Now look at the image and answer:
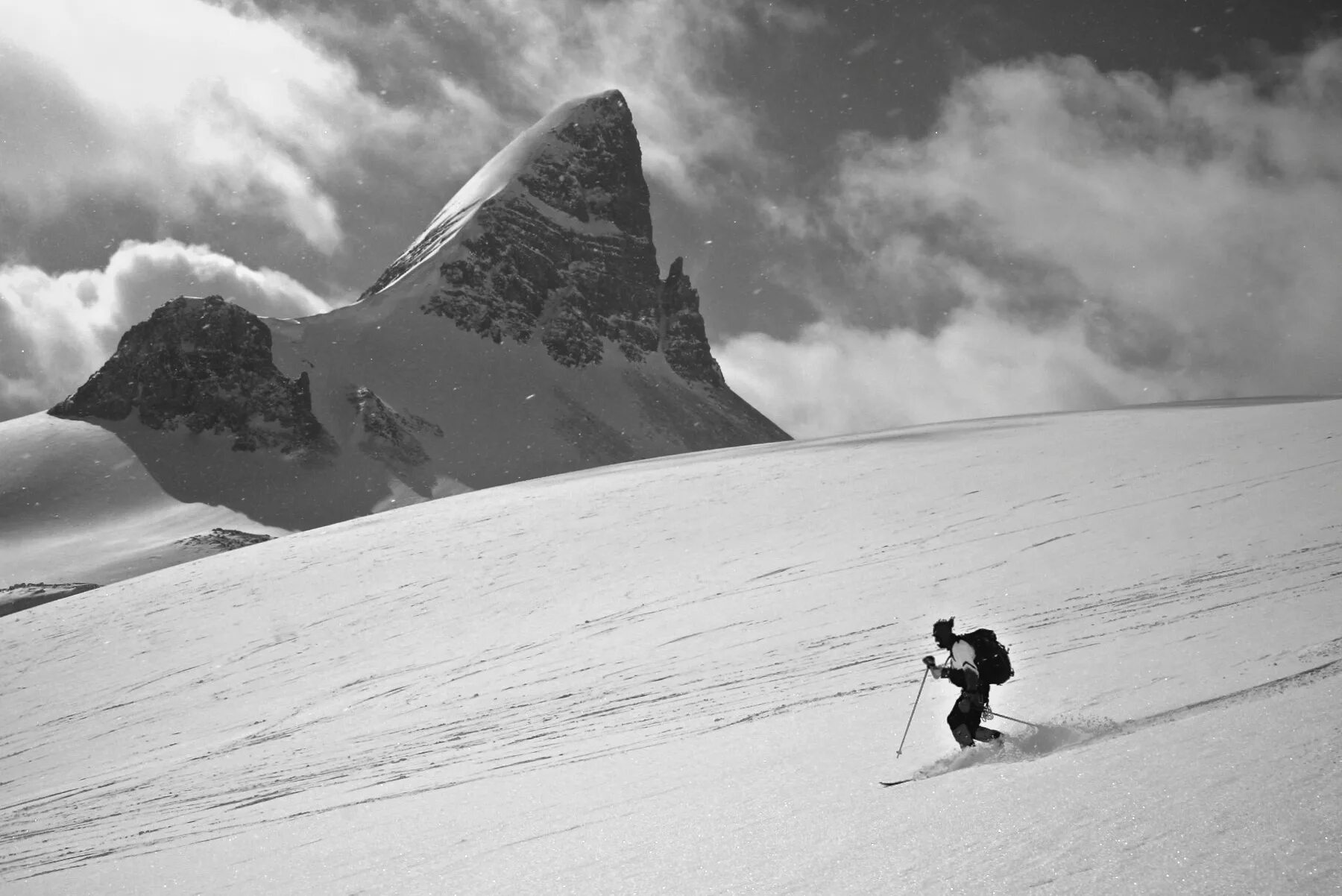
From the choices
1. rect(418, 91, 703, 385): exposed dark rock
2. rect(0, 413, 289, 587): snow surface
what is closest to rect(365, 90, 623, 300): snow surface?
rect(418, 91, 703, 385): exposed dark rock

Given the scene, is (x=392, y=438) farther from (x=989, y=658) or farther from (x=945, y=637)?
(x=989, y=658)

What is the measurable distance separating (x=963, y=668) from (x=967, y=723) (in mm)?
377

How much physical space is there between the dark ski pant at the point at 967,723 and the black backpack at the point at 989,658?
9 cm

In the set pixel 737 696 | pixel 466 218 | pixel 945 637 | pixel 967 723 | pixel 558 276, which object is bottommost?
pixel 737 696

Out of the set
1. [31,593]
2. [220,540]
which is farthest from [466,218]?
[31,593]

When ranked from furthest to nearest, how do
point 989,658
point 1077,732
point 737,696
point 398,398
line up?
point 398,398, point 737,696, point 989,658, point 1077,732

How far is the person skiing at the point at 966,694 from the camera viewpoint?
18.6 feet

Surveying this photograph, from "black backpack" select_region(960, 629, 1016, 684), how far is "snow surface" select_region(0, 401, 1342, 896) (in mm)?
470

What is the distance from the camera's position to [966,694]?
573cm

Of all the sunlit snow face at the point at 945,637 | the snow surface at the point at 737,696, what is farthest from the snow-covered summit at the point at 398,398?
the sunlit snow face at the point at 945,637

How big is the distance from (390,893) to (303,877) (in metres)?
1.05

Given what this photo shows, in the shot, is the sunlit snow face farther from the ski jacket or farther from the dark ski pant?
the dark ski pant

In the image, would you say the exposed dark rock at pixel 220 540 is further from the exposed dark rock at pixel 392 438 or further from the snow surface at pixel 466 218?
the snow surface at pixel 466 218

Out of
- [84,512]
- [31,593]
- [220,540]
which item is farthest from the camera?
[84,512]
